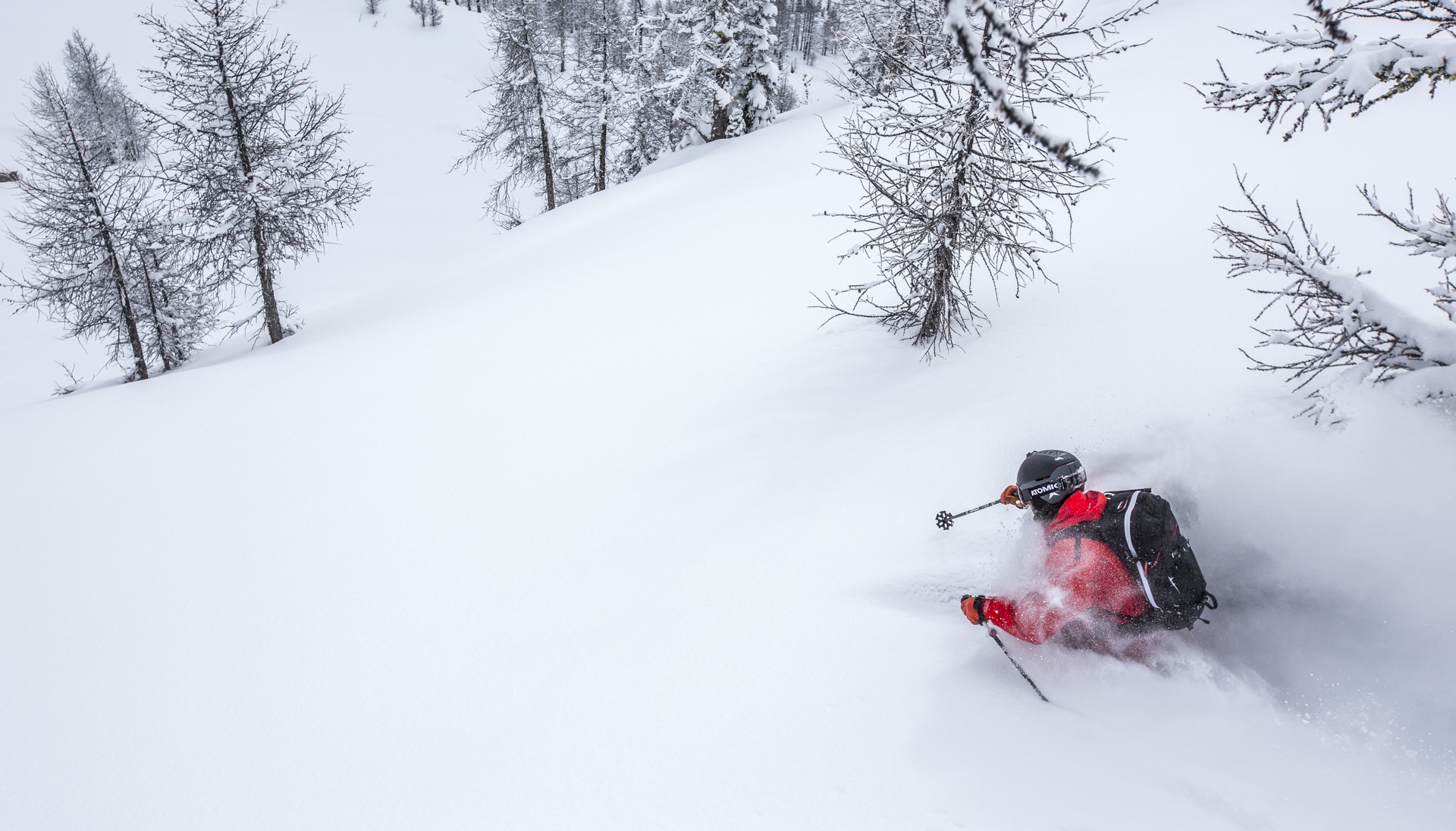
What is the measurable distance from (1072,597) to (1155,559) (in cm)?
46

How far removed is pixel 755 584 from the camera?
4.50 m

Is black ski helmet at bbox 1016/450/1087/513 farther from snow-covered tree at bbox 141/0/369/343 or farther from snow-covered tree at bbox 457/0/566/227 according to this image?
snow-covered tree at bbox 457/0/566/227

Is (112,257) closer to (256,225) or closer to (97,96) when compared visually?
(256,225)

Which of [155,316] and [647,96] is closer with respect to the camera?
[155,316]

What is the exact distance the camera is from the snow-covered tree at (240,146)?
13375 millimetres

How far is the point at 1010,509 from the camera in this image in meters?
4.64

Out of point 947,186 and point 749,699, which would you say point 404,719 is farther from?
point 947,186

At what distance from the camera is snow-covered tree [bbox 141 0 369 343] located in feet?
43.9

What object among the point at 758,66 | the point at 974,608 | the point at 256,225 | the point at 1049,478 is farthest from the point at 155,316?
the point at 1049,478

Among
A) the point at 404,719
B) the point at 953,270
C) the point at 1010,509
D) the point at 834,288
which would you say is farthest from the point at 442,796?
Result: the point at 834,288

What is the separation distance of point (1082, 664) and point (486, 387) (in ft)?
23.8

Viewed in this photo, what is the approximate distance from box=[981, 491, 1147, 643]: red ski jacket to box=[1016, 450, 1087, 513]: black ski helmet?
0.25m

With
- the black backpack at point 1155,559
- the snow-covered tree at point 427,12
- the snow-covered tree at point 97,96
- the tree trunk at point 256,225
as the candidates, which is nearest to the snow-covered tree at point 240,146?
the tree trunk at point 256,225

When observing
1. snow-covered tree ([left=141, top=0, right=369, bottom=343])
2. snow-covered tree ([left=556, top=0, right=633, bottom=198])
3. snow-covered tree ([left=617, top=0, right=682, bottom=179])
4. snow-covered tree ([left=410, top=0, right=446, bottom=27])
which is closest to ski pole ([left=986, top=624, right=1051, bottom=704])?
snow-covered tree ([left=141, top=0, right=369, bottom=343])
